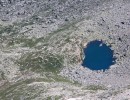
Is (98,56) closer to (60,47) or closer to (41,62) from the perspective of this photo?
(60,47)

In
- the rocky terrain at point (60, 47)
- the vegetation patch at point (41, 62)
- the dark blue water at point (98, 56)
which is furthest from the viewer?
the vegetation patch at point (41, 62)

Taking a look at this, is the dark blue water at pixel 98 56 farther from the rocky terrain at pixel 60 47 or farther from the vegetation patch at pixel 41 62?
the vegetation patch at pixel 41 62

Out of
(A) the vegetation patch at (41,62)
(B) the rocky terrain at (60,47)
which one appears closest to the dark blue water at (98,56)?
(B) the rocky terrain at (60,47)

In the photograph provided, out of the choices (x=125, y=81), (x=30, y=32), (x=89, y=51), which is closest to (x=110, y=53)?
(x=89, y=51)

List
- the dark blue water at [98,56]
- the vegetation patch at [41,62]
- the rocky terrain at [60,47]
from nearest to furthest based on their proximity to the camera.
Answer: the rocky terrain at [60,47] → the dark blue water at [98,56] → the vegetation patch at [41,62]

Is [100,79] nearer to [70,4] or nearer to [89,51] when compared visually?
[89,51]

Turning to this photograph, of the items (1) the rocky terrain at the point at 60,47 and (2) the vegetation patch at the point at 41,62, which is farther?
(2) the vegetation patch at the point at 41,62
